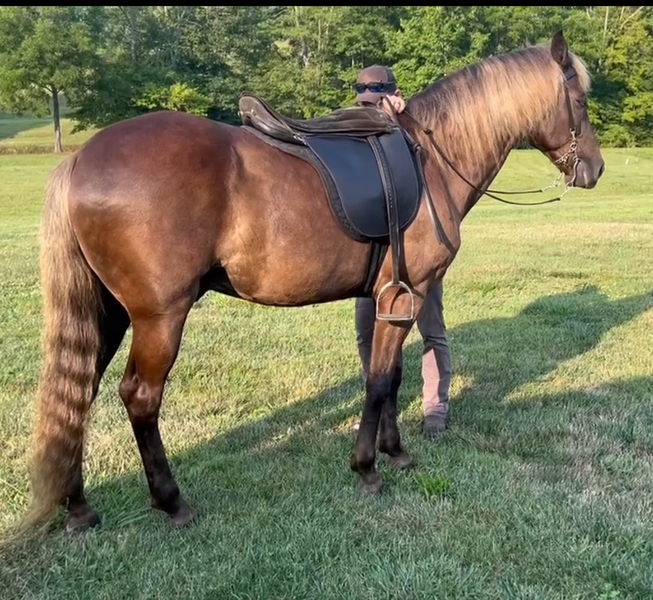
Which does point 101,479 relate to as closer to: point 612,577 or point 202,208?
point 202,208

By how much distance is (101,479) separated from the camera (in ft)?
11.9

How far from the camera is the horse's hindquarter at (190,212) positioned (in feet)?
9.36

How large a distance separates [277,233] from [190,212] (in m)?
0.43

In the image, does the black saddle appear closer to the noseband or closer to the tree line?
the noseband

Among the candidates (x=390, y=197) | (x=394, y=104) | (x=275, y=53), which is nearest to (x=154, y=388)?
(x=390, y=197)

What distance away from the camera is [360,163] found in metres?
3.35

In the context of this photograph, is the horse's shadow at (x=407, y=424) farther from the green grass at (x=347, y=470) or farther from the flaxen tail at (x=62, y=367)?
the flaxen tail at (x=62, y=367)

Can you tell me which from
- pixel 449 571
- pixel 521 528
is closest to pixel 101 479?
pixel 449 571

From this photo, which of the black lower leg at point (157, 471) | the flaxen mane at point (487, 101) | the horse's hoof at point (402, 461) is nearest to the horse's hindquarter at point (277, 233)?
the black lower leg at point (157, 471)

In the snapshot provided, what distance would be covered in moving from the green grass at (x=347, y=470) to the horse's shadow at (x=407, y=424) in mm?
17

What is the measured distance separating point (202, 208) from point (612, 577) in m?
2.39

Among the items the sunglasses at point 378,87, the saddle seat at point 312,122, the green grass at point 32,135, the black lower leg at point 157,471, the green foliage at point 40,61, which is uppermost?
the sunglasses at point 378,87

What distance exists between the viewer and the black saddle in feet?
10.8

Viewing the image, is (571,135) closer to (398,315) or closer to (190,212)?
(398,315)
